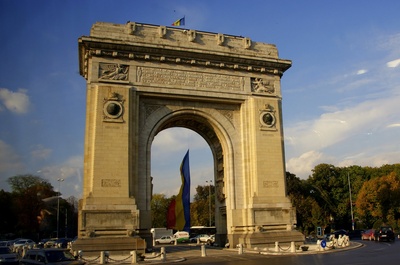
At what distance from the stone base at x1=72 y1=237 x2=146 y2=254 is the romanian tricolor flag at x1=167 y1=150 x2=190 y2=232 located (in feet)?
22.6

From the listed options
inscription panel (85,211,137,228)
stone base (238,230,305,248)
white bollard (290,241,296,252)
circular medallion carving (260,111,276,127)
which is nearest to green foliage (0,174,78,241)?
inscription panel (85,211,137,228)

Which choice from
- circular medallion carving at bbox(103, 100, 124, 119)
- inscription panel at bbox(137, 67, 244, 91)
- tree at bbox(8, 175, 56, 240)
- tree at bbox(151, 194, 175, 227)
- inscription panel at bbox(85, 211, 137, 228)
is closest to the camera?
inscription panel at bbox(85, 211, 137, 228)

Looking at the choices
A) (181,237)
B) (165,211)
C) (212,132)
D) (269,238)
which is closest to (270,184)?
(269,238)

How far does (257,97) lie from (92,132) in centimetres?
1279

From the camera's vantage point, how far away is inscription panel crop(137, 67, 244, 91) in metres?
28.9

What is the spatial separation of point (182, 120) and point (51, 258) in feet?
60.1

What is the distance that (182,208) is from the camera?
1268 inches

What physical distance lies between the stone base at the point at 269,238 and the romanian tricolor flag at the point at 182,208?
5.06 meters

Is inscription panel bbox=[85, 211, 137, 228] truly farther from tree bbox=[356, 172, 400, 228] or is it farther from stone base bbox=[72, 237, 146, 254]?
tree bbox=[356, 172, 400, 228]

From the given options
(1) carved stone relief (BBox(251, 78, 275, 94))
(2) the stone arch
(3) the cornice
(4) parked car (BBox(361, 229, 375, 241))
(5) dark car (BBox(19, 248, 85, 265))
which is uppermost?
(3) the cornice

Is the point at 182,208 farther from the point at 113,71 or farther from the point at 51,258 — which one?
the point at 51,258

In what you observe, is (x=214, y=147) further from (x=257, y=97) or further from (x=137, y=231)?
(x=137, y=231)

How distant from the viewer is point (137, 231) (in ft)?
84.9

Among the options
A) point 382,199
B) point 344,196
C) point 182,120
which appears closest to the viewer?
point 182,120
